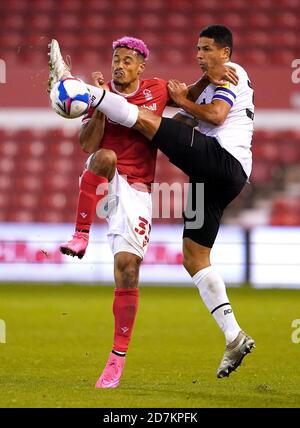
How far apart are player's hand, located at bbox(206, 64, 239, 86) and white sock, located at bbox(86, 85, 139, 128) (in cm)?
59

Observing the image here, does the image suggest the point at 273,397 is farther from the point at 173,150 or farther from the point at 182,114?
the point at 182,114

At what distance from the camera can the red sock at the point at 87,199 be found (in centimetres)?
562

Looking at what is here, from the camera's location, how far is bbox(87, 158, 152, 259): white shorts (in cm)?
555

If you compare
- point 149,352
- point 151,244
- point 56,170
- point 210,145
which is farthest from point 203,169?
point 56,170

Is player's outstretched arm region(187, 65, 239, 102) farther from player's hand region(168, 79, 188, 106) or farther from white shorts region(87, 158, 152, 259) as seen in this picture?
white shorts region(87, 158, 152, 259)

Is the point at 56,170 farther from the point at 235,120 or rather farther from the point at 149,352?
the point at 235,120

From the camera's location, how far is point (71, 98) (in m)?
5.25

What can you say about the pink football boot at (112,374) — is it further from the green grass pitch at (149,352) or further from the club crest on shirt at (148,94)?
the club crest on shirt at (148,94)

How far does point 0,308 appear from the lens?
35.4 ft

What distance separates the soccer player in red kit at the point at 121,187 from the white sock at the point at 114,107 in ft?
0.75
